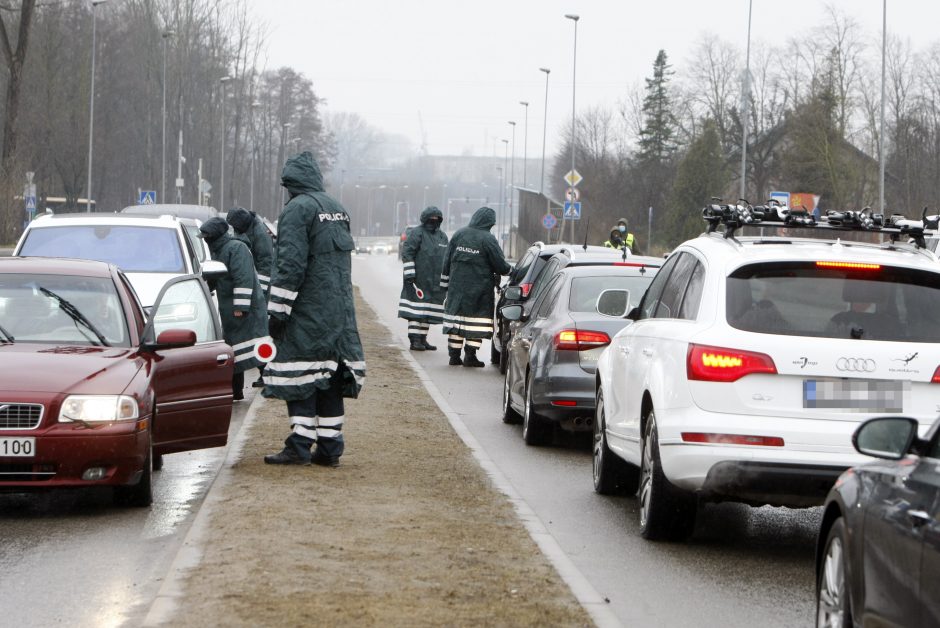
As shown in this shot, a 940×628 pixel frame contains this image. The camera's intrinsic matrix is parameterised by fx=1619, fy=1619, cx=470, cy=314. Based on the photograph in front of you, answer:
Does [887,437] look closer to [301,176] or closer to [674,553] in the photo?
[674,553]

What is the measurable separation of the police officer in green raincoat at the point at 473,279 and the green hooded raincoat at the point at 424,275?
6.75 feet

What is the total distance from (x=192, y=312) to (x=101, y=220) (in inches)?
210

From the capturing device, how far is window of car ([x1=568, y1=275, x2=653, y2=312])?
42.0ft

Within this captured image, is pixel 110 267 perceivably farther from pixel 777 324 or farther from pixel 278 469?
pixel 777 324

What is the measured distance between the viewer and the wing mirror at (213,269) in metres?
14.3

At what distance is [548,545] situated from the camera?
8.03 m

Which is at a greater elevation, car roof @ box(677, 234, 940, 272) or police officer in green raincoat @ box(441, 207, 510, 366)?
car roof @ box(677, 234, 940, 272)

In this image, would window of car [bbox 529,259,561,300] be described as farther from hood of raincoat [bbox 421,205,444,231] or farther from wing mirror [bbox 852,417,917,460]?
wing mirror [bbox 852,417,917,460]

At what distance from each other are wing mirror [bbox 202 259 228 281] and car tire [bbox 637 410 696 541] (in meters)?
6.49

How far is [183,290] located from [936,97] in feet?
246

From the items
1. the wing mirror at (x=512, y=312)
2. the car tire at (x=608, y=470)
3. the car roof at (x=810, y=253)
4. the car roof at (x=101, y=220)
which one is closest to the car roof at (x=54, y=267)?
the car tire at (x=608, y=470)

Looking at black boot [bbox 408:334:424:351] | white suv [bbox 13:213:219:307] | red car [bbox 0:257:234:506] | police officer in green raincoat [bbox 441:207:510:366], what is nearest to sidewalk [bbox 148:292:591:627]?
red car [bbox 0:257:234:506]

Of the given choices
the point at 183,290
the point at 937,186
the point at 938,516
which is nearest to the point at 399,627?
the point at 938,516

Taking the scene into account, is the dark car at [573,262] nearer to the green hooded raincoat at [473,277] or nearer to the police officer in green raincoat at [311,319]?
the green hooded raincoat at [473,277]
